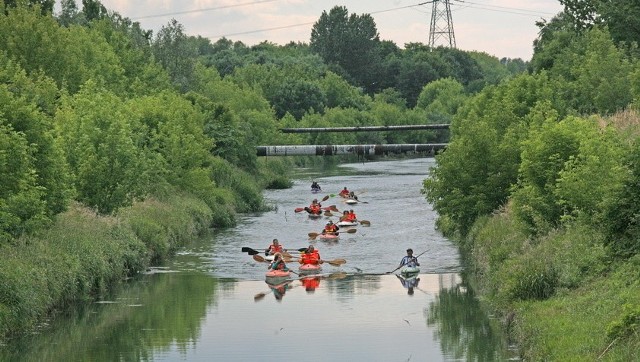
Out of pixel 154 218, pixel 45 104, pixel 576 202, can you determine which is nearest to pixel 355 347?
pixel 576 202

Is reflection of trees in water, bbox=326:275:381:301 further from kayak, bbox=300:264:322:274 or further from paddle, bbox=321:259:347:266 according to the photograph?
paddle, bbox=321:259:347:266

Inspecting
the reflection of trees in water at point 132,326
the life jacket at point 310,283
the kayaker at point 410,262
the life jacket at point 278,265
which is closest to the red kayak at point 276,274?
the life jacket at point 278,265

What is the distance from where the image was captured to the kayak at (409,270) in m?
52.9

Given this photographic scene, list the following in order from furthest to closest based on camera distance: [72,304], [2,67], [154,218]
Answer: [2,67] → [154,218] → [72,304]

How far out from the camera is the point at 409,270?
52.9 m

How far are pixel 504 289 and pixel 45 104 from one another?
34399 millimetres

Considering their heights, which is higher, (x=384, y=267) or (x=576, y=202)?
(x=576, y=202)

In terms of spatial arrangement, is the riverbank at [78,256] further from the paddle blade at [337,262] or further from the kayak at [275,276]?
the paddle blade at [337,262]

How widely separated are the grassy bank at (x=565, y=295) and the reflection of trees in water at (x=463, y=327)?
0.67 m

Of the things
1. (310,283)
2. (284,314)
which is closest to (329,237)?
(310,283)

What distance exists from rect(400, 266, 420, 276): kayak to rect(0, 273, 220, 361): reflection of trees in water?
27.0 ft

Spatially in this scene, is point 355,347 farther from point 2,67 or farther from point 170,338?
point 2,67

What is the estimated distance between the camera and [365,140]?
153 metres

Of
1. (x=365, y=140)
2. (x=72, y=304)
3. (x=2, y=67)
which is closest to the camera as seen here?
(x=72, y=304)
